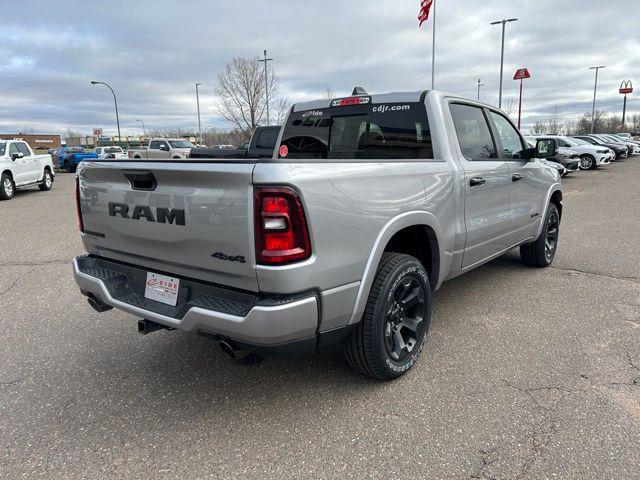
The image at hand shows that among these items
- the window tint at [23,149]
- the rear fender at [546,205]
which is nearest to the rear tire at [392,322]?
the rear fender at [546,205]

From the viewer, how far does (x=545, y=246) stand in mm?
5594

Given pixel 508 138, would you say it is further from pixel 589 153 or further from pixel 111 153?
pixel 111 153

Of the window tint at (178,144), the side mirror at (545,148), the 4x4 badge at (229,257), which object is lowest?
the 4x4 badge at (229,257)

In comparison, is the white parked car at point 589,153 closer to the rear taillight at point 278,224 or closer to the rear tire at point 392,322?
the rear tire at point 392,322

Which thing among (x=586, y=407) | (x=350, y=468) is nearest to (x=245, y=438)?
(x=350, y=468)

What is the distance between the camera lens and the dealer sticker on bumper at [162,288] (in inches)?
105

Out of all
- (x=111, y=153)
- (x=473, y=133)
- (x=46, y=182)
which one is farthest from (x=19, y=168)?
(x=111, y=153)

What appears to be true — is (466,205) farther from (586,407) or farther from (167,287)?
(167,287)

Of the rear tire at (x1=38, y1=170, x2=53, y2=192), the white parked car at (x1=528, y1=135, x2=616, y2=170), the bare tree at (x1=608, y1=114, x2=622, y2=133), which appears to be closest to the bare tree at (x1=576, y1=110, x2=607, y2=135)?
the bare tree at (x1=608, y1=114, x2=622, y2=133)

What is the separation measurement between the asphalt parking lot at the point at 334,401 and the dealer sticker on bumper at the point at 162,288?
2.25ft

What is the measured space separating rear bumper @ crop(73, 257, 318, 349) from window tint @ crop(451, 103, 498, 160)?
2167 mm

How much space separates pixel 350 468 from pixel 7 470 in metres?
1.70

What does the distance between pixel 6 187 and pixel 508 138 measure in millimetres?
14238

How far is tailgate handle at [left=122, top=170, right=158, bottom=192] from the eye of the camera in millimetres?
2637
